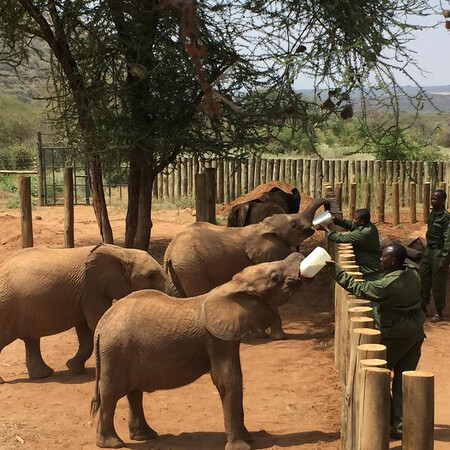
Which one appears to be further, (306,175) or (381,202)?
(306,175)

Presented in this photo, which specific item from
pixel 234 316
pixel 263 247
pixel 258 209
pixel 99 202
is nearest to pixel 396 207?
pixel 258 209

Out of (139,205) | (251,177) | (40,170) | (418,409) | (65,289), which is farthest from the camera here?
(40,170)

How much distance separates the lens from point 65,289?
27.7 feet

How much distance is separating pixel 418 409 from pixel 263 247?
579 centimetres

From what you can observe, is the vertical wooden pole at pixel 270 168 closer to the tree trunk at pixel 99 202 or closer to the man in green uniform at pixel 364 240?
the tree trunk at pixel 99 202

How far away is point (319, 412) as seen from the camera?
282 inches

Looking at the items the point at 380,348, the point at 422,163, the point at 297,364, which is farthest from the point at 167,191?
the point at 380,348

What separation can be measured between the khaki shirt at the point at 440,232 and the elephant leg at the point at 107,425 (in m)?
5.65

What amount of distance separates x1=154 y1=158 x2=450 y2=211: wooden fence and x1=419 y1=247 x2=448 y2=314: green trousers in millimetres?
10699

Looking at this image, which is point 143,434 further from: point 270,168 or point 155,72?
point 270,168

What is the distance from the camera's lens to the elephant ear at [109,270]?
816cm

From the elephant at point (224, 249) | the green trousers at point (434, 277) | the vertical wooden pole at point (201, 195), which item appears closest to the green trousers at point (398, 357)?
the elephant at point (224, 249)

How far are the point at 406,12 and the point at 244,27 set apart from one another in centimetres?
298

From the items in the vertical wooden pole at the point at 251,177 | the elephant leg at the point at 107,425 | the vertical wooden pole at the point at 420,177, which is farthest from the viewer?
the vertical wooden pole at the point at 251,177
